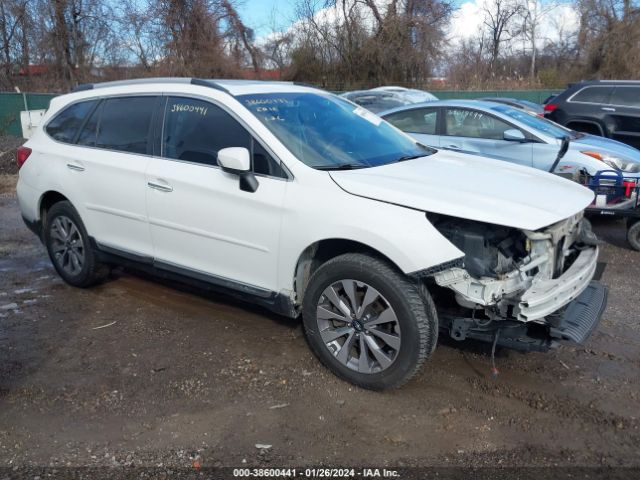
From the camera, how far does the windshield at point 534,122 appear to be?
26.2 feet

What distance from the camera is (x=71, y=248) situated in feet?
17.9

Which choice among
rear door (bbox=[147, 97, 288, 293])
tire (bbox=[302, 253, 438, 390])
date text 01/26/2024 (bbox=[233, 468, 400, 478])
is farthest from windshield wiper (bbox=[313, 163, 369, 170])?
date text 01/26/2024 (bbox=[233, 468, 400, 478])

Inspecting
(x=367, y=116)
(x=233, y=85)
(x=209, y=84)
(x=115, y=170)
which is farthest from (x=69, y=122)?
(x=367, y=116)

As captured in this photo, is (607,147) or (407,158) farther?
(607,147)

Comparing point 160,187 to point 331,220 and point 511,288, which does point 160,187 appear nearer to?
point 331,220

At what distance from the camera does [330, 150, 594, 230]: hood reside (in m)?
3.30

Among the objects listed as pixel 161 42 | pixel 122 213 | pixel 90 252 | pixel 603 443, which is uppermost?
pixel 161 42

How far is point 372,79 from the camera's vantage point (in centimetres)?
3130

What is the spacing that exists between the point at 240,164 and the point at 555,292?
2.07m

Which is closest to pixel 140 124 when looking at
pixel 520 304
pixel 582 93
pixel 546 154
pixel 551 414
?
pixel 520 304

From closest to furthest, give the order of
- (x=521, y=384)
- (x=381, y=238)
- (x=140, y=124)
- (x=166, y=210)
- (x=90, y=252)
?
(x=381, y=238) → (x=521, y=384) → (x=166, y=210) → (x=140, y=124) → (x=90, y=252)

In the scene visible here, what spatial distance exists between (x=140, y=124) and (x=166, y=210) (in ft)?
2.72

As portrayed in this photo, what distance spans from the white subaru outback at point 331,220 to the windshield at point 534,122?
3.78 meters

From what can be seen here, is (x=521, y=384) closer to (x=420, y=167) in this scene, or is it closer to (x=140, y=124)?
(x=420, y=167)
